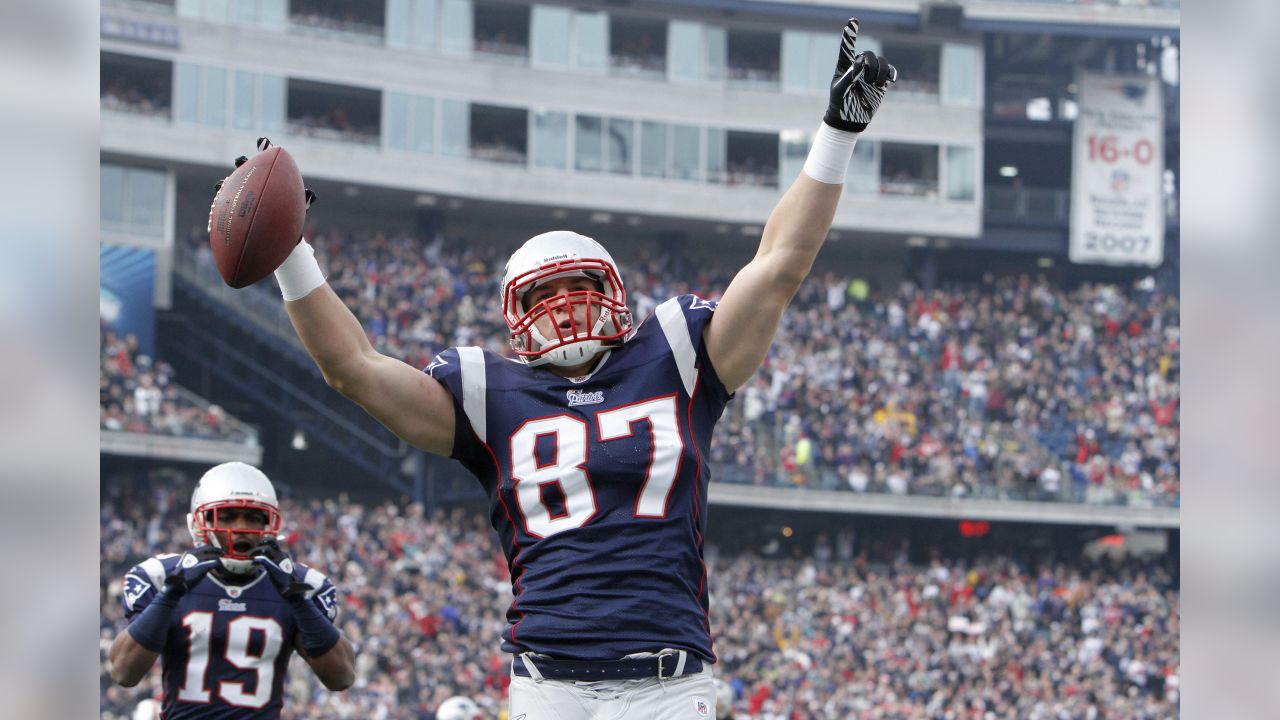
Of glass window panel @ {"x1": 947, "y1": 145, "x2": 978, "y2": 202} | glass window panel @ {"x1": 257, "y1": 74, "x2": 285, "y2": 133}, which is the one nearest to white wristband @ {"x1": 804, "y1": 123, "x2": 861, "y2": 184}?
glass window panel @ {"x1": 257, "y1": 74, "x2": 285, "y2": 133}

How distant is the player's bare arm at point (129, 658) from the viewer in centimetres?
493

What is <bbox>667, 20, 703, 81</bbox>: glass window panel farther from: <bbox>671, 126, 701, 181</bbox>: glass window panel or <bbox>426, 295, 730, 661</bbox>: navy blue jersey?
<bbox>426, 295, 730, 661</bbox>: navy blue jersey

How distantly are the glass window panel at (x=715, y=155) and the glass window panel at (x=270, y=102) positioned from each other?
324 inches

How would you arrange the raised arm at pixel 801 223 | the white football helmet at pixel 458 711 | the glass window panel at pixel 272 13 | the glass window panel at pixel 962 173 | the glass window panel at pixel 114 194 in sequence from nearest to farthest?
the raised arm at pixel 801 223
the white football helmet at pixel 458 711
the glass window panel at pixel 114 194
the glass window panel at pixel 272 13
the glass window panel at pixel 962 173

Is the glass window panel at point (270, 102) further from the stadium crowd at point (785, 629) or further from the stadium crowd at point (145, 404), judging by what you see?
the stadium crowd at point (785, 629)

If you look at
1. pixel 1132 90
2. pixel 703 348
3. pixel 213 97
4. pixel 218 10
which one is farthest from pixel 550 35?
pixel 703 348

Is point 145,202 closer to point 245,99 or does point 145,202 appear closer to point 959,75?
point 245,99

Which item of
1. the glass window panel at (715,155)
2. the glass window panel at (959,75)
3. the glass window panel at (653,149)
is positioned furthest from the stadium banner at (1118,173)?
the glass window panel at (653,149)

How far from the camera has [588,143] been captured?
97.6 feet

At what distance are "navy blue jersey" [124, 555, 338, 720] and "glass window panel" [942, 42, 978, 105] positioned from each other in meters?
27.7

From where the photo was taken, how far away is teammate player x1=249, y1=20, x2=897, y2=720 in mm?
3033

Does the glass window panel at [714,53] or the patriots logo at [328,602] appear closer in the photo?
the patriots logo at [328,602]
